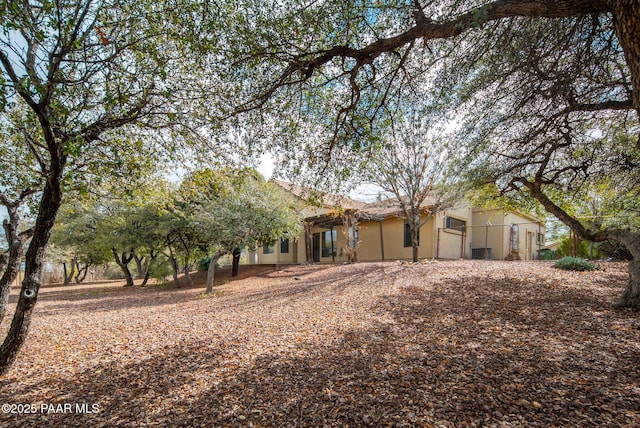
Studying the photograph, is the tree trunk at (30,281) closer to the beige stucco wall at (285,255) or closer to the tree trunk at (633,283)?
the tree trunk at (633,283)

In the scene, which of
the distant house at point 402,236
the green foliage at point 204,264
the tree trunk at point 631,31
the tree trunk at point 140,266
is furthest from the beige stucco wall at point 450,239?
the tree trunk at point 140,266

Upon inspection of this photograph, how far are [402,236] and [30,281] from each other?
14.0 m

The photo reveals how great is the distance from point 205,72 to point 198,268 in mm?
16030

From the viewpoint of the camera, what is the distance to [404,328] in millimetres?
4555

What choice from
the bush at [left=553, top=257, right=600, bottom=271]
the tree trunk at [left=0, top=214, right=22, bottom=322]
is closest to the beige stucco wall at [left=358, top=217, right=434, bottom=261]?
the bush at [left=553, top=257, right=600, bottom=271]

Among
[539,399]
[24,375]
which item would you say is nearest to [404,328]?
[539,399]

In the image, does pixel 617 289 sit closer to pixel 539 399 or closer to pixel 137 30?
pixel 539 399

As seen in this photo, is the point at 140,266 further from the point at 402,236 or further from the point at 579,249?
the point at 579,249

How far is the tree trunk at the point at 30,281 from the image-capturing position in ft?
12.9

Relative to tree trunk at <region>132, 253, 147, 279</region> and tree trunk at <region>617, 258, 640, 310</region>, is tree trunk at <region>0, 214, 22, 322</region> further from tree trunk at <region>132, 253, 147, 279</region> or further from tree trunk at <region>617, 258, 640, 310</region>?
tree trunk at <region>132, 253, 147, 279</region>

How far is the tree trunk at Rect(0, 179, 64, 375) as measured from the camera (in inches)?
155

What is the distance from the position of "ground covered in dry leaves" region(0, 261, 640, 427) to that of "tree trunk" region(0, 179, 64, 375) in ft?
0.92

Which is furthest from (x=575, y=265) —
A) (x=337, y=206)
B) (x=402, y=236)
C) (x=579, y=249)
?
(x=402, y=236)

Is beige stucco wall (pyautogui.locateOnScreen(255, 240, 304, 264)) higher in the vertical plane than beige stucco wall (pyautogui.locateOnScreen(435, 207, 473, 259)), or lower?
lower
